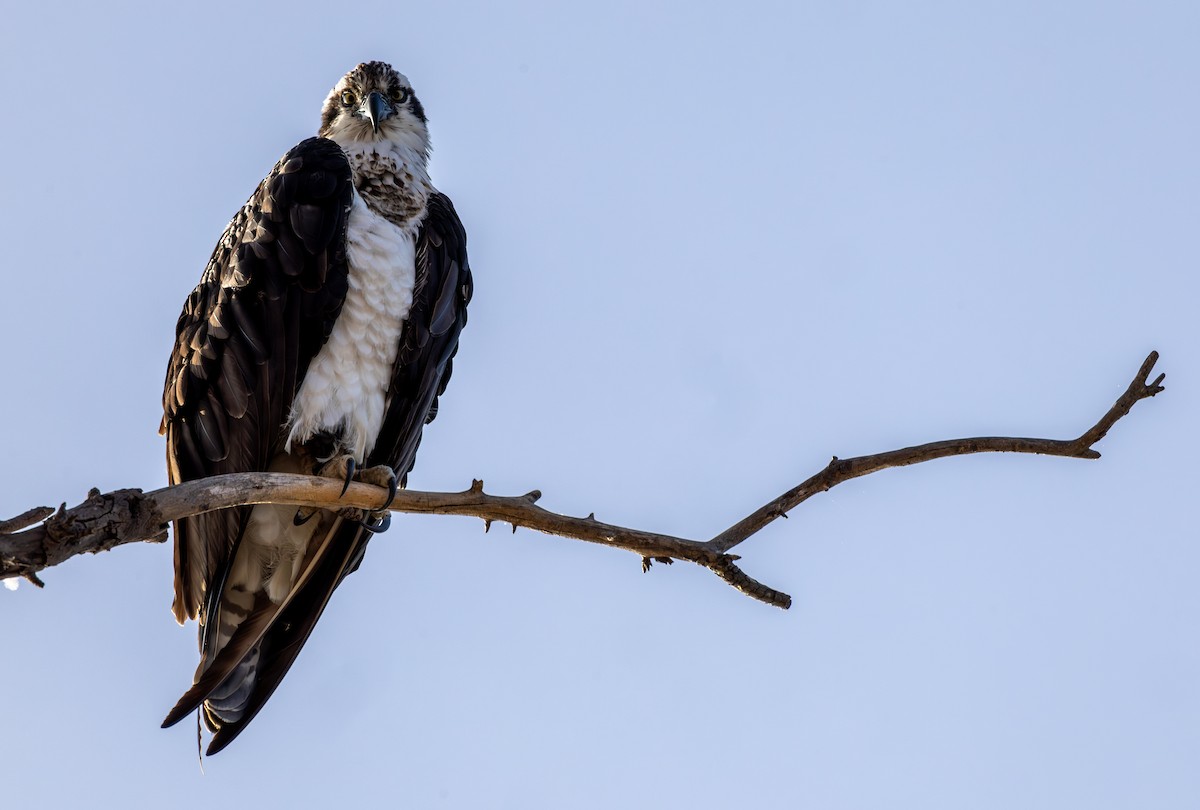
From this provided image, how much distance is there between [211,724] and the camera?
5699mm

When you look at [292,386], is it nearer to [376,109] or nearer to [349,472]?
[349,472]

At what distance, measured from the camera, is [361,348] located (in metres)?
5.75

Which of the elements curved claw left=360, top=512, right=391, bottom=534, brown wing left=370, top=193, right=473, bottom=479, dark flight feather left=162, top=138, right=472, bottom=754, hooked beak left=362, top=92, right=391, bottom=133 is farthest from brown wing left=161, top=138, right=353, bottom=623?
hooked beak left=362, top=92, right=391, bottom=133

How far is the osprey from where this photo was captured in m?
5.57

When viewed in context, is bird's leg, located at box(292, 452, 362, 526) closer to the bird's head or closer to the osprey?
the osprey

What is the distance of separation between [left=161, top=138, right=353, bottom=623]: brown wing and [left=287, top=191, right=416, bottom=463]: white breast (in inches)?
2.9

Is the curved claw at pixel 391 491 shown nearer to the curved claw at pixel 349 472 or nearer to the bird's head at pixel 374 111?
the curved claw at pixel 349 472

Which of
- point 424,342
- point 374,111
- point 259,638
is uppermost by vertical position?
point 374,111

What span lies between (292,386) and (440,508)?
3.43 ft

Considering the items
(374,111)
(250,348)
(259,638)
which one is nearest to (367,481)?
(250,348)

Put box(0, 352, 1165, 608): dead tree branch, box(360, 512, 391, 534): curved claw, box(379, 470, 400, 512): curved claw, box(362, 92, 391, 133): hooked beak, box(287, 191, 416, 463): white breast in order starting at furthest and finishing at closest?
1. box(362, 92, 391, 133): hooked beak
2. box(360, 512, 391, 534): curved claw
3. box(287, 191, 416, 463): white breast
4. box(379, 470, 400, 512): curved claw
5. box(0, 352, 1165, 608): dead tree branch

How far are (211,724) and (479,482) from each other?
1.95 m

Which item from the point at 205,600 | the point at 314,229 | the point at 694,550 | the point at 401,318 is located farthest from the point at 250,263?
the point at 694,550

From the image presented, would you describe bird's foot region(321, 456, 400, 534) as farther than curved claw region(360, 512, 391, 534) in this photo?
No
